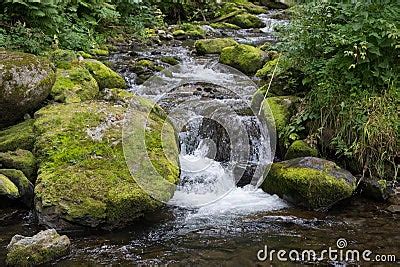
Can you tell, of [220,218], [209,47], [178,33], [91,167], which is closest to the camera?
[91,167]

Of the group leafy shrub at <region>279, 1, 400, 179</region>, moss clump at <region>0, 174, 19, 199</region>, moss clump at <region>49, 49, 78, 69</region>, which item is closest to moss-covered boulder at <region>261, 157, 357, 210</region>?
leafy shrub at <region>279, 1, 400, 179</region>

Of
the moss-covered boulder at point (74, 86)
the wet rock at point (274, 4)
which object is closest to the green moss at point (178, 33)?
the moss-covered boulder at point (74, 86)

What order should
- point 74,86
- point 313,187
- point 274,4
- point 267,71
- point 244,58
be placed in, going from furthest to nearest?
point 274,4, point 244,58, point 267,71, point 74,86, point 313,187

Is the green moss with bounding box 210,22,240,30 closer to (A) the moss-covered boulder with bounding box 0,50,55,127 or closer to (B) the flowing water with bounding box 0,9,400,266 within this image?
(B) the flowing water with bounding box 0,9,400,266

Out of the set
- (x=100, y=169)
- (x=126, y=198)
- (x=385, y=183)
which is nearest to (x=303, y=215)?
(x=385, y=183)

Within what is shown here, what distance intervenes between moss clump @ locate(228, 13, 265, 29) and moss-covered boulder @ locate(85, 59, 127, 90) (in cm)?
833

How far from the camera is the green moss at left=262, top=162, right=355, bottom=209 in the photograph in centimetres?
546

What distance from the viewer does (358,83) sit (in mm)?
6180

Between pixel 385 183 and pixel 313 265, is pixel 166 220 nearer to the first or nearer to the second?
pixel 313 265

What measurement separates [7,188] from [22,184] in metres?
0.29

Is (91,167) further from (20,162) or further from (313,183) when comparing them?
(313,183)

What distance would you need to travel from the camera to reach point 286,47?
276 inches

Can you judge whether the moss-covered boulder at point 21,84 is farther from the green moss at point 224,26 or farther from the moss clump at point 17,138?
the green moss at point 224,26

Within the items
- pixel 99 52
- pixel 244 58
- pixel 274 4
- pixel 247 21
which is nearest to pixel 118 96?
pixel 244 58
